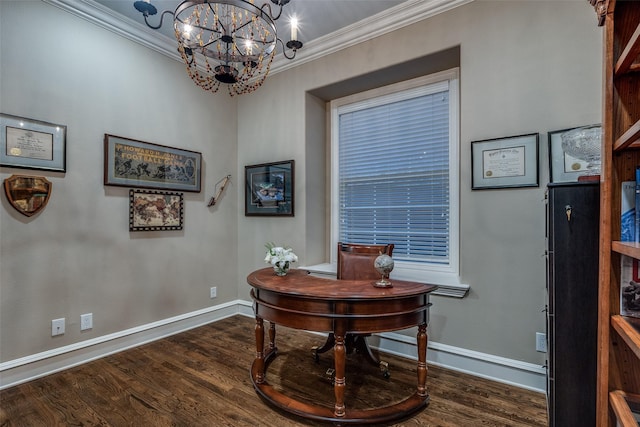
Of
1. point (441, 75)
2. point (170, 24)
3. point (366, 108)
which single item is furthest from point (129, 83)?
point (441, 75)

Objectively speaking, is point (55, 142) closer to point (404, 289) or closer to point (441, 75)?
point (404, 289)

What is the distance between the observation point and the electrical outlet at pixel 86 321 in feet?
8.64

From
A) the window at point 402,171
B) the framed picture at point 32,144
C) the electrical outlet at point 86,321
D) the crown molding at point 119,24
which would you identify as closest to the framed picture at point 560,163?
the window at point 402,171

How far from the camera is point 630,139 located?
0.95 metres

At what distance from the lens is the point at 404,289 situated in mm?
1900

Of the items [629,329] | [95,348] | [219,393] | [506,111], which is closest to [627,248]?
[629,329]

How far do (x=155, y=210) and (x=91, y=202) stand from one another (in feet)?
1.82

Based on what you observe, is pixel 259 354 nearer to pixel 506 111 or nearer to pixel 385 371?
pixel 385 371

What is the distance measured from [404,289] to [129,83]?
306 cm

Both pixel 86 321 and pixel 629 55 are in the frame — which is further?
pixel 86 321

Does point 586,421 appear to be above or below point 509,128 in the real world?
below

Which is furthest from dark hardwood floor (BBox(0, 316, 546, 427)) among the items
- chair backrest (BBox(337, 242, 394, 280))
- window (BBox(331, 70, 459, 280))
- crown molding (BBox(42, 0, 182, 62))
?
crown molding (BBox(42, 0, 182, 62))

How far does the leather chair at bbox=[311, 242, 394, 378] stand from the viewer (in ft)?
8.02

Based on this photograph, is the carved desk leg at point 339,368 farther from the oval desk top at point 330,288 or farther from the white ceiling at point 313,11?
the white ceiling at point 313,11
